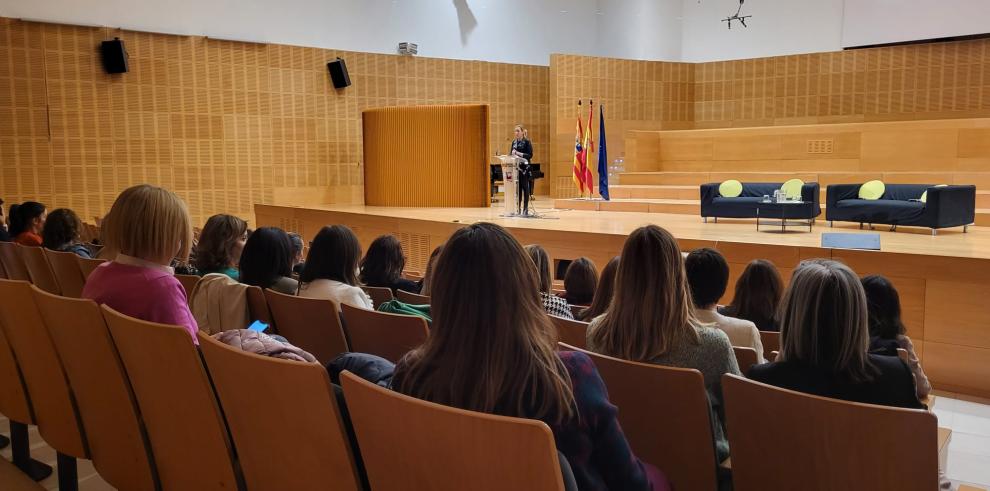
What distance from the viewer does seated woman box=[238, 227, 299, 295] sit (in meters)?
3.54

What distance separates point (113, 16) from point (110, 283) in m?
9.89

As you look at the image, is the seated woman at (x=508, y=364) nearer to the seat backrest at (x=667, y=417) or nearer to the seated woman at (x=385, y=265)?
the seat backrest at (x=667, y=417)

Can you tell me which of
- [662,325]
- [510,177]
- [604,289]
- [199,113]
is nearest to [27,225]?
[604,289]

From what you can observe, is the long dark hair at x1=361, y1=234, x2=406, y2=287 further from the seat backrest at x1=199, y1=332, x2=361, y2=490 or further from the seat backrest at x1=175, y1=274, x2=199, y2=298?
the seat backrest at x1=199, y1=332, x2=361, y2=490

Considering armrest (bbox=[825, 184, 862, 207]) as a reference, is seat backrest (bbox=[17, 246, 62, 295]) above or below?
below

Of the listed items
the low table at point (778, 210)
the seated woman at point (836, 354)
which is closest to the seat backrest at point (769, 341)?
the seated woman at point (836, 354)

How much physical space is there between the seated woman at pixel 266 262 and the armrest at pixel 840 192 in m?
6.67

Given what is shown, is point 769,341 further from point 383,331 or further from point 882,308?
point 383,331

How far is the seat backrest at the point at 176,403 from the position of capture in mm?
1882

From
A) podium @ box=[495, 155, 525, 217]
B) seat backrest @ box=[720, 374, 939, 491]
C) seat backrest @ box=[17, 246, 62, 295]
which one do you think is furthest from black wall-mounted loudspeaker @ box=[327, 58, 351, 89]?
seat backrest @ box=[720, 374, 939, 491]

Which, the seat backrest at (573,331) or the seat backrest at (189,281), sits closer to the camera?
the seat backrest at (573,331)

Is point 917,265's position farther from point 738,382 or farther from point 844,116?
point 844,116

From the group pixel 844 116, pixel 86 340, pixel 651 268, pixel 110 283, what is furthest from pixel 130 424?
pixel 844 116

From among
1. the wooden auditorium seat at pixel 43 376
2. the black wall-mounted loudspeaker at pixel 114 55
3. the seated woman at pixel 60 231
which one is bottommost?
the wooden auditorium seat at pixel 43 376
